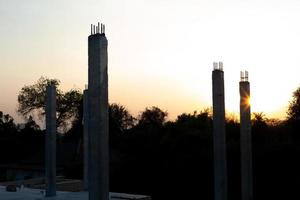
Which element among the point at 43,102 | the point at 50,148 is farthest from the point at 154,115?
the point at 50,148

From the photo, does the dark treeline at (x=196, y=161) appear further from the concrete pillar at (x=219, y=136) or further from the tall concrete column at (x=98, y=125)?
the tall concrete column at (x=98, y=125)

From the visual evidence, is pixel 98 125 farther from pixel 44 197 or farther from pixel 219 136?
pixel 44 197

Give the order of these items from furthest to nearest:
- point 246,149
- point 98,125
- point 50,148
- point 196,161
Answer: point 196,161, point 50,148, point 246,149, point 98,125

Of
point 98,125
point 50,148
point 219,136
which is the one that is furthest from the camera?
point 50,148

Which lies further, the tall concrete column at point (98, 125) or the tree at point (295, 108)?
the tree at point (295, 108)

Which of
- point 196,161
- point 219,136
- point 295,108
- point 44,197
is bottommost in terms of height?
point 44,197

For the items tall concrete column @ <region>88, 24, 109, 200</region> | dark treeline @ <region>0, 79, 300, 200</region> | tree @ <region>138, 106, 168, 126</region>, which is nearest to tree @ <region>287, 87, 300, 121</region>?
dark treeline @ <region>0, 79, 300, 200</region>

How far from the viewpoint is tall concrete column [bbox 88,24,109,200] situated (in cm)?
960

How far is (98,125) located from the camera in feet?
31.6

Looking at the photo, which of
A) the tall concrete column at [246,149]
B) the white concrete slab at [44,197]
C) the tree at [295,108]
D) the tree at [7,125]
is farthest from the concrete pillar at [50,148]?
the tree at [7,125]

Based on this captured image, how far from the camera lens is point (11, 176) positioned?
39562mm

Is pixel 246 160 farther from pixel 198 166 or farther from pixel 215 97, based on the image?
pixel 198 166

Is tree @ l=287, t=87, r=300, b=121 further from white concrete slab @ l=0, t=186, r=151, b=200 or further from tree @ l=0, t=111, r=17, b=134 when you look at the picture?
tree @ l=0, t=111, r=17, b=134

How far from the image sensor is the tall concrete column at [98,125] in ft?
31.5
